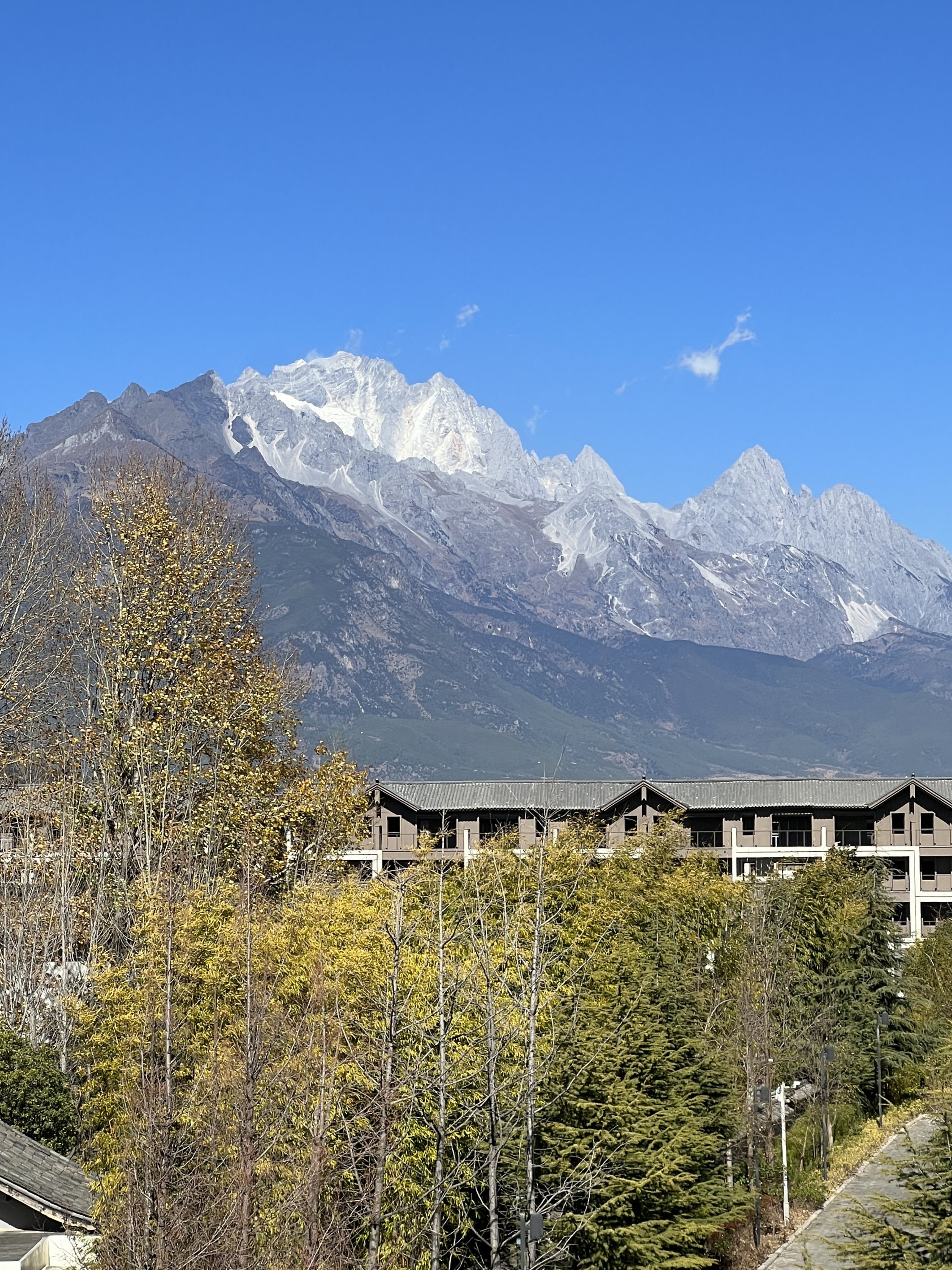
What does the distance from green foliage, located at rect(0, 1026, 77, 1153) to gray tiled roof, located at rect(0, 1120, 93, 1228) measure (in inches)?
186

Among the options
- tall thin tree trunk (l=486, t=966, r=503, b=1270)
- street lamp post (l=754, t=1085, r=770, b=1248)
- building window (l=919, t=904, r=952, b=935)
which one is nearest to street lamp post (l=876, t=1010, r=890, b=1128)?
street lamp post (l=754, t=1085, r=770, b=1248)

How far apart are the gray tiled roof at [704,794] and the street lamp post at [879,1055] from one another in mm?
41214

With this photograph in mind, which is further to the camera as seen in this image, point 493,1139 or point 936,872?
point 936,872

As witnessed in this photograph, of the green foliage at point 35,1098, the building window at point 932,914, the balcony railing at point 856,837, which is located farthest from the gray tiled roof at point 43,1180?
the balcony railing at point 856,837

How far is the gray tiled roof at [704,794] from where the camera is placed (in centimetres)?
10269

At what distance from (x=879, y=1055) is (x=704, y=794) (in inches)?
1892

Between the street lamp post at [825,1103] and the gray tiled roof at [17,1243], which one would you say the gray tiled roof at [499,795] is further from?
the gray tiled roof at [17,1243]

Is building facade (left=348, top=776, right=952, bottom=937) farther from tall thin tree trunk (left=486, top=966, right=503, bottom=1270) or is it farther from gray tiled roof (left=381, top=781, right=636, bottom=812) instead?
tall thin tree trunk (left=486, top=966, right=503, bottom=1270)

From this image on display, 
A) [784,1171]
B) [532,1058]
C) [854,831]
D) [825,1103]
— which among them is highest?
[854,831]

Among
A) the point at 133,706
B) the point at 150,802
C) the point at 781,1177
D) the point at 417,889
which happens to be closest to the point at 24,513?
the point at 133,706

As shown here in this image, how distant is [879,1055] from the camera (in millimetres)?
57781

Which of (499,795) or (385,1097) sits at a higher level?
(499,795)

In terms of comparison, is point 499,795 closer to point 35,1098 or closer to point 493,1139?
point 35,1098

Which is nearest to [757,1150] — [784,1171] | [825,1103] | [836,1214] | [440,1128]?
[784,1171]
